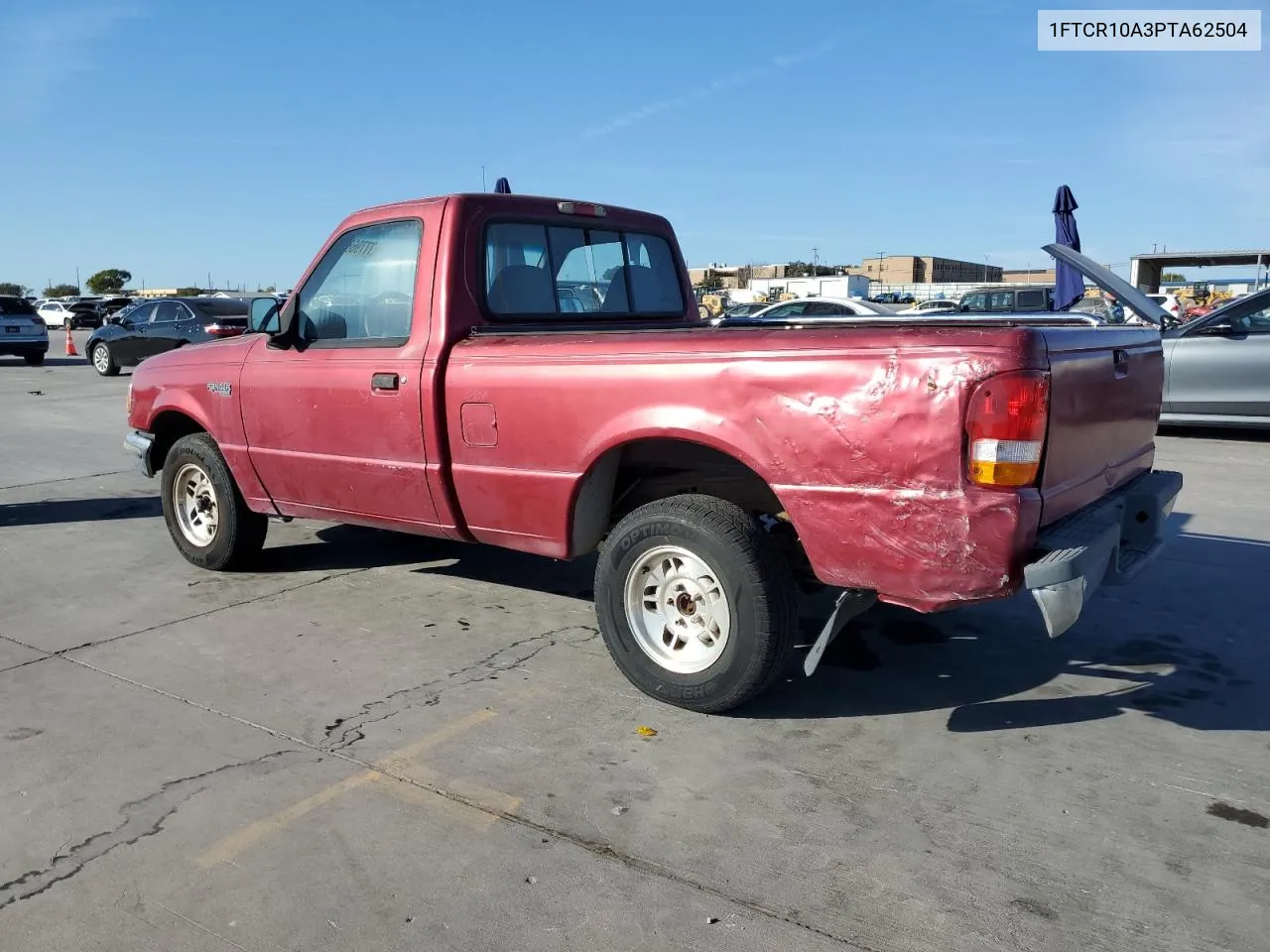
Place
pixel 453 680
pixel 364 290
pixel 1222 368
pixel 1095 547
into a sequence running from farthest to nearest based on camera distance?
pixel 1222 368 → pixel 364 290 → pixel 453 680 → pixel 1095 547

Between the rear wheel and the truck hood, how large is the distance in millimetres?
16255

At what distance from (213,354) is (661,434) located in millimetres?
3139

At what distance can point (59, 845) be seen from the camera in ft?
9.77

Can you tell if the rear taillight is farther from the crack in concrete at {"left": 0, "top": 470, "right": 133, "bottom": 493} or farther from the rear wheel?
the rear wheel

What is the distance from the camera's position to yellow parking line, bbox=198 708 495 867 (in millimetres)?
2975

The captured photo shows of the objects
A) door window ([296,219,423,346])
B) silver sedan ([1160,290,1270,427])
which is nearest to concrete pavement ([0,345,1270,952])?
door window ([296,219,423,346])

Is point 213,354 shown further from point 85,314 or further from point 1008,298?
point 85,314

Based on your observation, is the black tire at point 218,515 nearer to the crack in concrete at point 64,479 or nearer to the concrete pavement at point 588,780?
the concrete pavement at point 588,780

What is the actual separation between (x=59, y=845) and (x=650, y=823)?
5.69 feet

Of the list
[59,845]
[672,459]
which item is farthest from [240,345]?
[59,845]

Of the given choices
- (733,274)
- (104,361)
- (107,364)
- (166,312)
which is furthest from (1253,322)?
(733,274)

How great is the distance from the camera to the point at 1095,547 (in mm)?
3336

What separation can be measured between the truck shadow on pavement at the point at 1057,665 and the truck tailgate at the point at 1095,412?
0.81 m

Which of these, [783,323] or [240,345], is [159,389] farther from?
[783,323]
